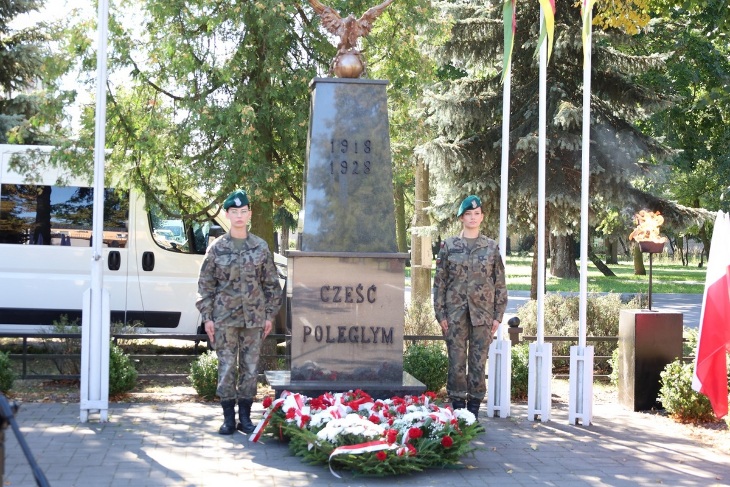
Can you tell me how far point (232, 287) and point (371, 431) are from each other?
1.96 m

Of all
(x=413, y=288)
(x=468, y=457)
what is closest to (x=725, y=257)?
(x=468, y=457)

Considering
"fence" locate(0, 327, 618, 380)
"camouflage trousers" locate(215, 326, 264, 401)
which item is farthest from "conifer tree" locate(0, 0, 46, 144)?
"camouflage trousers" locate(215, 326, 264, 401)

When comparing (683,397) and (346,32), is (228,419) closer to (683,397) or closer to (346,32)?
(346,32)

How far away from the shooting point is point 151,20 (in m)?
Result: 11.2

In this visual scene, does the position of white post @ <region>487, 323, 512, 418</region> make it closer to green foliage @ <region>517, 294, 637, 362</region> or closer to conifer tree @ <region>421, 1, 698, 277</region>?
green foliage @ <region>517, 294, 637, 362</region>

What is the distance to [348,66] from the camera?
27.3ft

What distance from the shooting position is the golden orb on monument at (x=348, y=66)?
8.34 metres

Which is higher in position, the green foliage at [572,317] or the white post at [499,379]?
the green foliage at [572,317]

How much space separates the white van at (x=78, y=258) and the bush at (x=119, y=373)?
2270 mm

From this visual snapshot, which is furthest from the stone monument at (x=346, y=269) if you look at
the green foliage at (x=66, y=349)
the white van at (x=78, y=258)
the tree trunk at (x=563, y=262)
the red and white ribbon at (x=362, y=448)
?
the tree trunk at (x=563, y=262)

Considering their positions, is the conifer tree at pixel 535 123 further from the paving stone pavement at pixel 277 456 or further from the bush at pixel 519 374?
the paving stone pavement at pixel 277 456

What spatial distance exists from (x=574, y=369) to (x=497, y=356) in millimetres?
778

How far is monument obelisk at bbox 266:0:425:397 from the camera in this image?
7.98m

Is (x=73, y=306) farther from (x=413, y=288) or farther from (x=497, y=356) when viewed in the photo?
(x=413, y=288)
